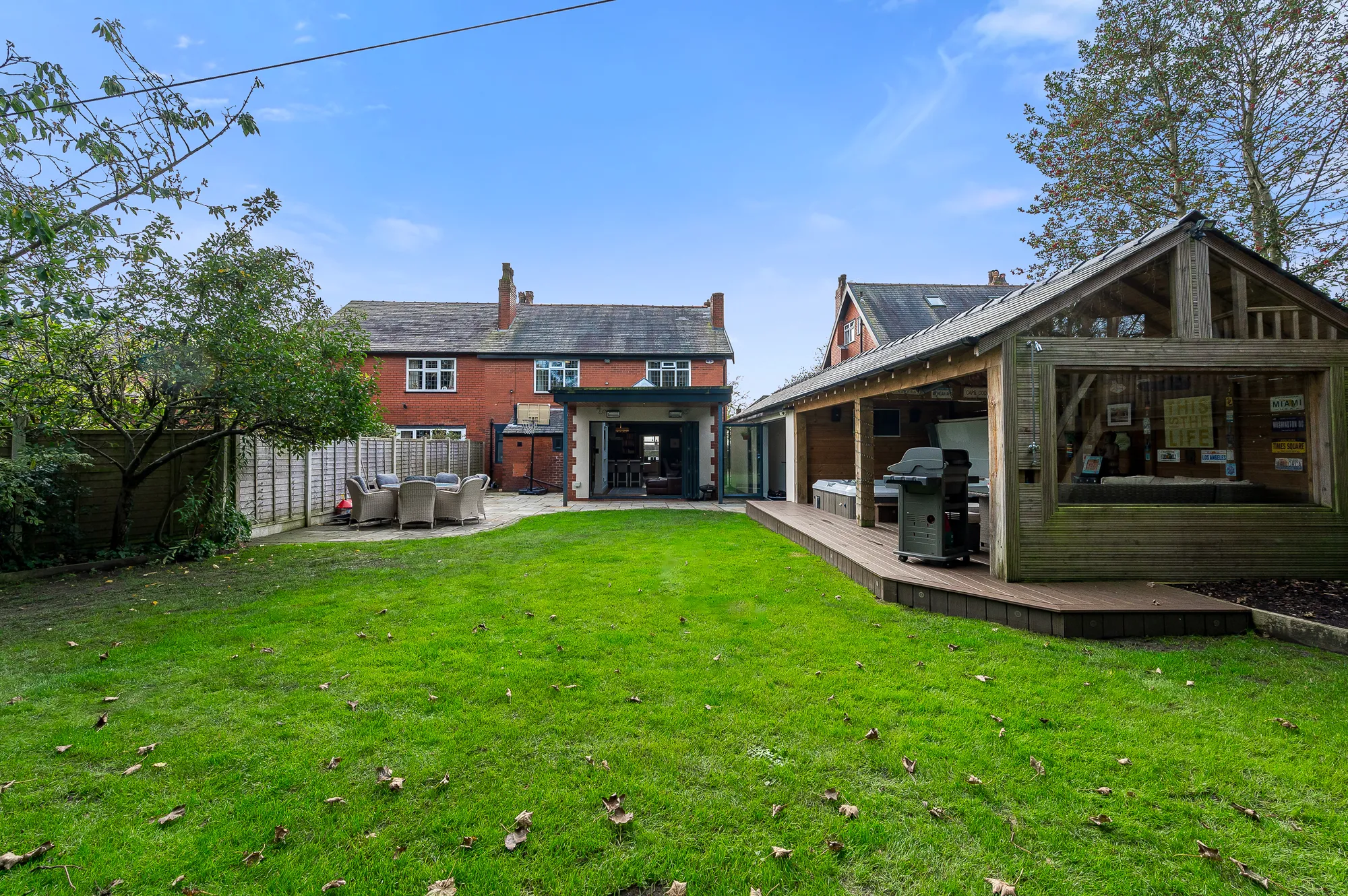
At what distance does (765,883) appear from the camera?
5.69 ft

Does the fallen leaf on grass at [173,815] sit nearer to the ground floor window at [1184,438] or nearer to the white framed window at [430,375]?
the ground floor window at [1184,438]

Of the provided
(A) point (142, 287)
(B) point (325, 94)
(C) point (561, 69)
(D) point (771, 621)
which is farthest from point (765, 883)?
(C) point (561, 69)

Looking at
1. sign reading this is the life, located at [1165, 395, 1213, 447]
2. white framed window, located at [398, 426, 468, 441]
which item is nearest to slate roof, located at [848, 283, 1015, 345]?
sign reading this is the life, located at [1165, 395, 1213, 447]

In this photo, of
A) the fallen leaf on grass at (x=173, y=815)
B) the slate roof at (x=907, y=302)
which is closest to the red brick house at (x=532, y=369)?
the slate roof at (x=907, y=302)

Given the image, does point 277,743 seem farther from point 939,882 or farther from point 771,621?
point 771,621

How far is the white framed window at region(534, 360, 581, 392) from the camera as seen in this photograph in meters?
20.1

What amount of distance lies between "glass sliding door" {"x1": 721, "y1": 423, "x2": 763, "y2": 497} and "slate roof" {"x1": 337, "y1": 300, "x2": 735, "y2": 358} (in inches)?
207

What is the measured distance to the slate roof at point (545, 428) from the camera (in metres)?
17.6

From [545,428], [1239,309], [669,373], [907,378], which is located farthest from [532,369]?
[1239,309]

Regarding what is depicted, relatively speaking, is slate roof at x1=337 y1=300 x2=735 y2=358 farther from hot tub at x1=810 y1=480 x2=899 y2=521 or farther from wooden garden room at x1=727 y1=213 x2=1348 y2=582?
wooden garden room at x1=727 y1=213 x2=1348 y2=582

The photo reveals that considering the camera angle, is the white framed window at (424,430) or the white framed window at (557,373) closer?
the white framed window at (424,430)

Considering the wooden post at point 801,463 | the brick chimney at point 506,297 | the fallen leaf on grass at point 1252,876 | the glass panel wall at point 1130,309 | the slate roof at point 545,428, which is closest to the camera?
the fallen leaf on grass at point 1252,876

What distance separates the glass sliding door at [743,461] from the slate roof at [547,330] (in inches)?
207

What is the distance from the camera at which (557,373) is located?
2019cm
